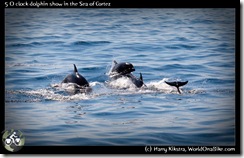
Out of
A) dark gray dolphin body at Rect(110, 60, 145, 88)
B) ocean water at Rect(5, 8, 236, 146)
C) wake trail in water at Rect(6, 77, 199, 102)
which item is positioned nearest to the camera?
ocean water at Rect(5, 8, 236, 146)

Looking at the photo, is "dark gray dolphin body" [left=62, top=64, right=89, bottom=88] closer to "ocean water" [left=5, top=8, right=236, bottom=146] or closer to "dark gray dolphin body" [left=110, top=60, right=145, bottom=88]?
"ocean water" [left=5, top=8, right=236, bottom=146]

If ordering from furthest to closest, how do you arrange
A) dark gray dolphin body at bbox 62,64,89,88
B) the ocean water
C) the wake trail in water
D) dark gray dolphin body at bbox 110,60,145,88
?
dark gray dolphin body at bbox 110,60,145,88 → dark gray dolphin body at bbox 62,64,89,88 → the wake trail in water → the ocean water

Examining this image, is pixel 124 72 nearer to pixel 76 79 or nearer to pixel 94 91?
pixel 94 91

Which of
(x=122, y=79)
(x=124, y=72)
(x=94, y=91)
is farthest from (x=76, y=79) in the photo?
(x=124, y=72)

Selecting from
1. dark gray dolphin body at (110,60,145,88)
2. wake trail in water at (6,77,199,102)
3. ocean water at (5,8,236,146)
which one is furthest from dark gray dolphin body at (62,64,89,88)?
dark gray dolphin body at (110,60,145,88)

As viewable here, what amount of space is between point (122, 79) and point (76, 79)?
190 cm

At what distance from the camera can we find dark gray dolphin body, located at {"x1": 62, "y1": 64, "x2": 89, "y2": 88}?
1938cm

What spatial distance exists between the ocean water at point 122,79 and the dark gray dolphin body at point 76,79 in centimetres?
49

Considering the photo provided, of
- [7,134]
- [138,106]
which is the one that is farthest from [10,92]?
[138,106]

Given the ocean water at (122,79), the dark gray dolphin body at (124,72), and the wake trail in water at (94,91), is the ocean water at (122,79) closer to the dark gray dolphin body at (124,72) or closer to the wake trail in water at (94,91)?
the wake trail in water at (94,91)

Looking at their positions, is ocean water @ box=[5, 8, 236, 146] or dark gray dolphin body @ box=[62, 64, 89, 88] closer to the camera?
ocean water @ box=[5, 8, 236, 146]

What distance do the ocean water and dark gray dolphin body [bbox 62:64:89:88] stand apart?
1.62ft

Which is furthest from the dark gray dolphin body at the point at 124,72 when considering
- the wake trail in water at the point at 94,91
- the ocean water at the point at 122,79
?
the ocean water at the point at 122,79

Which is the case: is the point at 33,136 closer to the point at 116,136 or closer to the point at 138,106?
the point at 116,136
